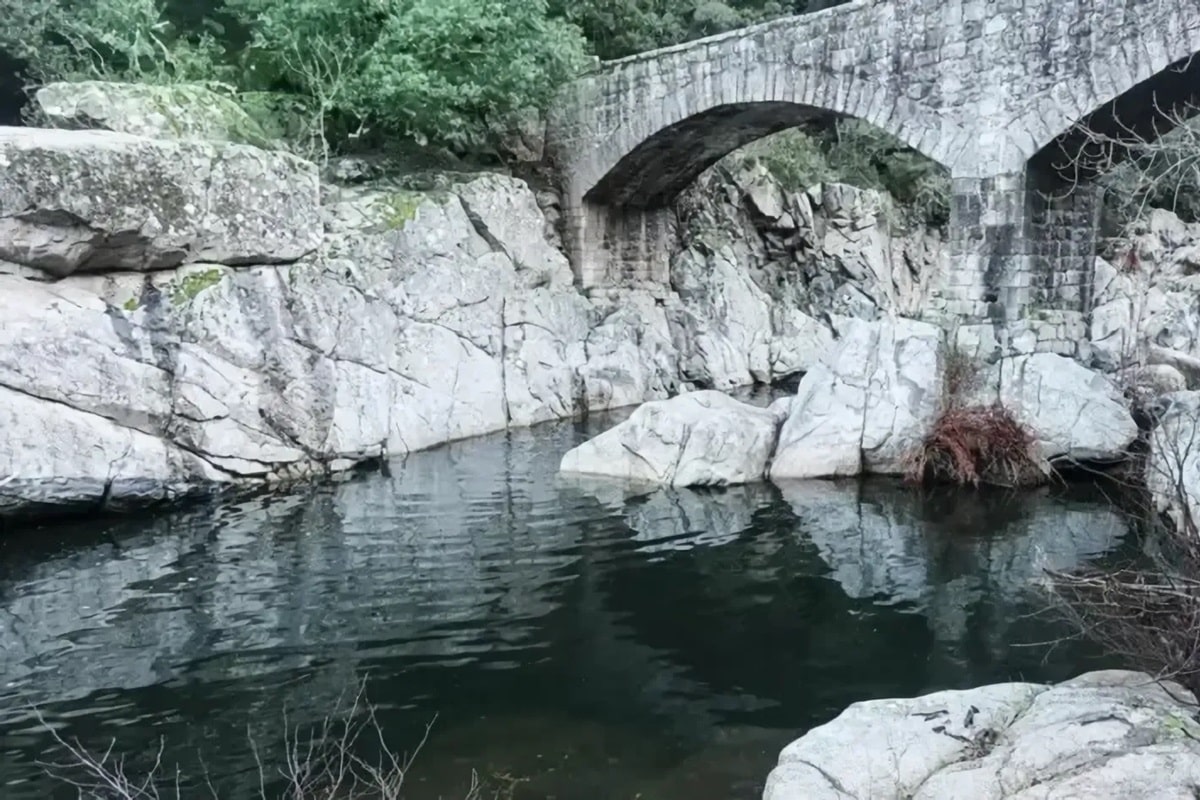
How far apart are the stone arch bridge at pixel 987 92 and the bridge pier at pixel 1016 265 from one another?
0.02 metres

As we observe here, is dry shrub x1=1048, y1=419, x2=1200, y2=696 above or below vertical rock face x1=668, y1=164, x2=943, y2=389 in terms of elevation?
below

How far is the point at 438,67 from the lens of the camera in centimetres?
1492

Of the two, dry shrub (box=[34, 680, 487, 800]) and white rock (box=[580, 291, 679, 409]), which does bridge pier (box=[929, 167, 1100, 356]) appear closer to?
white rock (box=[580, 291, 679, 409])

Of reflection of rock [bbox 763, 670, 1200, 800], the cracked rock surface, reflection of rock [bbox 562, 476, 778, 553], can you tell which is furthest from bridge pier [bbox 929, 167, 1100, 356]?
reflection of rock [bbox 763, 670, 1200, 800]

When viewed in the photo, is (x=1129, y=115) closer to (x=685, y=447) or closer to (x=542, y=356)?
(x=685, y=447)

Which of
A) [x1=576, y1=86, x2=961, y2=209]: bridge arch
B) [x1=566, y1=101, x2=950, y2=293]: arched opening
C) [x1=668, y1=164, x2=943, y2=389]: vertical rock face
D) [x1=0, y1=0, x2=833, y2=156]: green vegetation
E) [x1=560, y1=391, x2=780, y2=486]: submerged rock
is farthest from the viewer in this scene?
[x1=668, y1=164, x2=943, y2=389]: vertical rock face

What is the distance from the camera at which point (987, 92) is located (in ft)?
42.9

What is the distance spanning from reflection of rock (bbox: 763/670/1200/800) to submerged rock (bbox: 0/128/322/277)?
9.50 metres

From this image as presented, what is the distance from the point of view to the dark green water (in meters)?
5.59

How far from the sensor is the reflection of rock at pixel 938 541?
8164 mm

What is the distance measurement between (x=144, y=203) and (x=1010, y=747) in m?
10.4

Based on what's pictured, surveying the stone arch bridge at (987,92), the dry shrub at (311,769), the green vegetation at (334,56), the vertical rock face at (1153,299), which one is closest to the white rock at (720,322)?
the stone arch bridge at (987,92)

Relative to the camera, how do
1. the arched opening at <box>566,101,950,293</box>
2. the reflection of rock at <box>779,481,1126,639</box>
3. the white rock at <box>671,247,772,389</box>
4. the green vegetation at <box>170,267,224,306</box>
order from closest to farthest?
the reflection of rock at <box>779,481,1126,639</box>, the green vegetation at <box>170,267,224,306</box>, the arched opening at <box>566,101,950,293</box>, the white rock at <box>671,247,772,389</box>

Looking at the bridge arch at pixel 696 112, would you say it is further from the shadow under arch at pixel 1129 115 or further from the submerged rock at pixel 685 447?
the submerged rock at pixel 685 447
